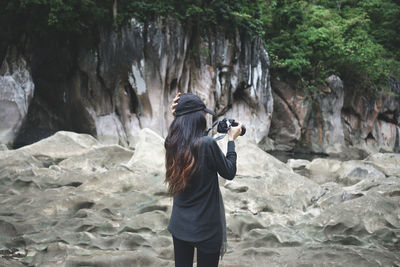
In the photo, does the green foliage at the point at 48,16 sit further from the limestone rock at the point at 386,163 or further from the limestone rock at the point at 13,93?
the limestone rock at the point at 386,163

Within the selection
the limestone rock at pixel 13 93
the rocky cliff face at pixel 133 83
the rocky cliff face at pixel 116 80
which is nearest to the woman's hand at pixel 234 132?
the limestone rock at pixel 13 93

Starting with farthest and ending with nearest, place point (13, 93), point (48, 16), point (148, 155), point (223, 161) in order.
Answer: point (48, 16), point (13, 93), point (148, 155), point (223, 161)

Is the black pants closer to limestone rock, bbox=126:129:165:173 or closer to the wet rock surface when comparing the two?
the wet rock surface

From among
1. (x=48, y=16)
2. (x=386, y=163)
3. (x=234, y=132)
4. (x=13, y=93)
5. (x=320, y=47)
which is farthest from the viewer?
(x=320, y=47)

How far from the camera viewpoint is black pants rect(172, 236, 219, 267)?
1.98 metres

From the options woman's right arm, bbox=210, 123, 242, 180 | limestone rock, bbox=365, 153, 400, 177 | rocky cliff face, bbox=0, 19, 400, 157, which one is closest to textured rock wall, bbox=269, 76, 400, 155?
rocky cliff face, bbox=0, 19, 400, 157

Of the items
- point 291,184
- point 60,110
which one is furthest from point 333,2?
point 291,184

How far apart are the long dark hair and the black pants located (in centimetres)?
29

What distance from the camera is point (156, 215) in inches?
180

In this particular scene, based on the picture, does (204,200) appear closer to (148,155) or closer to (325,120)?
(148,155)

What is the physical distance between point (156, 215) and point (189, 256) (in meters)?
2.58

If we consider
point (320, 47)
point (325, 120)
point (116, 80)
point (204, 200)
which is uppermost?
point (320, 47)

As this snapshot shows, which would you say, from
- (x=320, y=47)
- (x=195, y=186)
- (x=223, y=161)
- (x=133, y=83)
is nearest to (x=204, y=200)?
(x=195, y=186)

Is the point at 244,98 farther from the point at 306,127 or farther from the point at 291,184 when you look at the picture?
the point at 291,184
